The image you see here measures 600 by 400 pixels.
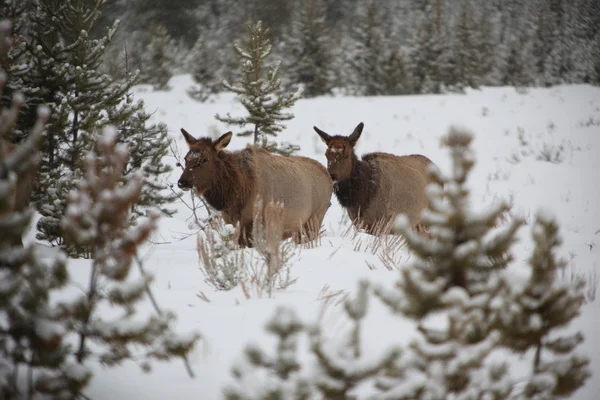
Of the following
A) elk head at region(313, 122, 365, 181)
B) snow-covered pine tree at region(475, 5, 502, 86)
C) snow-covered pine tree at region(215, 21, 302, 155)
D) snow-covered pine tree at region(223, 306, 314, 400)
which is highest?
snow-covered pine tree at region(475, 5, 502, 86)

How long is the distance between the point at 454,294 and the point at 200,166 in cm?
498

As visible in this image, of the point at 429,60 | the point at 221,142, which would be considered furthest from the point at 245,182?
the point at 429,60

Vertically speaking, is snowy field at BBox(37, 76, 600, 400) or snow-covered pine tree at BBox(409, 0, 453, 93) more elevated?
snow-covered pine tree at BBox(409, 0, 453, 93)

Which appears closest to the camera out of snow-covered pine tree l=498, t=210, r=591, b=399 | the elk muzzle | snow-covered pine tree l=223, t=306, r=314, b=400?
snow-covered pine tree l=223, t=306, r=314, b=400

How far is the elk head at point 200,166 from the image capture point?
6125mm

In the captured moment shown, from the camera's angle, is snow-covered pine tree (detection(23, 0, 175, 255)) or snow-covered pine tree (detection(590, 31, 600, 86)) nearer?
snow-covered pine tree (detection(23, 0, 175, 255))

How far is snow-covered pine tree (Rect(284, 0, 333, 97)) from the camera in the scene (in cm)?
3034

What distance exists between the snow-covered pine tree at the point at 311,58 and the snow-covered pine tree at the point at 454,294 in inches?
1162

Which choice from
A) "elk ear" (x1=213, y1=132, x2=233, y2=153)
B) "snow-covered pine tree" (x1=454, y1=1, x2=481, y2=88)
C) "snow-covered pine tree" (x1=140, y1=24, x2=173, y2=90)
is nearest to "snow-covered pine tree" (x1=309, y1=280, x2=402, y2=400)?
"elk ear" (x1=213, y1=132, x2=233, y2=153)

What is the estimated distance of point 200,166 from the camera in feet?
20.4

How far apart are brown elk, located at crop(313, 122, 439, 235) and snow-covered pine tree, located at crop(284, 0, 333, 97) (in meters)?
24.0

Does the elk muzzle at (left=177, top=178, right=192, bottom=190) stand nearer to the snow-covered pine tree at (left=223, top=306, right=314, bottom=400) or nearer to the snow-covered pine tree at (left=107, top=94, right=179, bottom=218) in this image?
the snow-covered pine tree at (left=107, top=94, right=179, bottom=218)

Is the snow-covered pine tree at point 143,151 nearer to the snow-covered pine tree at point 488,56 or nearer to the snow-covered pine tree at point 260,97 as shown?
the snow-covered pine tree at point 260,97

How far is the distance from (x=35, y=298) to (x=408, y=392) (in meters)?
1.66
